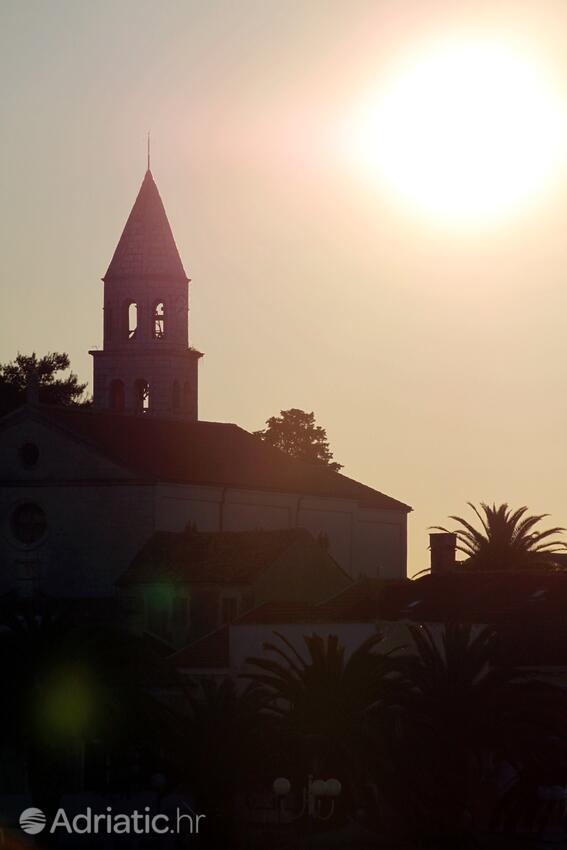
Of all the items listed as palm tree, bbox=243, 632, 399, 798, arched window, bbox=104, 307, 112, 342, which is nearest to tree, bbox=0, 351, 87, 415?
arched window, bbox=104, 307, 112, 342

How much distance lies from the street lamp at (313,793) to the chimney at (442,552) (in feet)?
75.8

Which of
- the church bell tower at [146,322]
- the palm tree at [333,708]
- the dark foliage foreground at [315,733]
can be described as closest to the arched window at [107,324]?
the church bell tower at [146,322]

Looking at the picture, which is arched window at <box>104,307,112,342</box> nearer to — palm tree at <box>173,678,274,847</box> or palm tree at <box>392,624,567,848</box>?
palm tree at <box>392,624,567,848</box>

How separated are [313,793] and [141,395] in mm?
64891

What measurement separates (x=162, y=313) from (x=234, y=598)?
Result: 3428 centimetres

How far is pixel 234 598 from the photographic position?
90312mm

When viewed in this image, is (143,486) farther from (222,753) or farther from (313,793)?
(313,793)

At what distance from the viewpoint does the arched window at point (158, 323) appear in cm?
12150

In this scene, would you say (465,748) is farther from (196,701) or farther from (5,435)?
(5,435)

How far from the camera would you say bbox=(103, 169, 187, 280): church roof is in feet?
394

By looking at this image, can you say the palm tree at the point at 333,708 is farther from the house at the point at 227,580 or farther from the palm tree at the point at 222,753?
the house at the point at 227,580

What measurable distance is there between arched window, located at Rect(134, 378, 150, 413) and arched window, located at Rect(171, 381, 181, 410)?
4.39 ft

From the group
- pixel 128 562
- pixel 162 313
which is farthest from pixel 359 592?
pixel 162 313

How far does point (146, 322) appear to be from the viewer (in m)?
121
